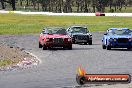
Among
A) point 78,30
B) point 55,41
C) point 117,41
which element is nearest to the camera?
point 117,41

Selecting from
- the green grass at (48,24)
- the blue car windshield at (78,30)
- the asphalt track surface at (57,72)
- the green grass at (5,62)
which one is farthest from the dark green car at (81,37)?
the green grass at (48,24)

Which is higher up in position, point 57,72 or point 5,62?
point 57,72

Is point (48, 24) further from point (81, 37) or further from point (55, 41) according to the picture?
point (55, 41)

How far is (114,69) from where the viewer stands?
57.4ft

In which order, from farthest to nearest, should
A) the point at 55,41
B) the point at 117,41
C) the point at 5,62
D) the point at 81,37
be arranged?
the point at 81,37
the point at 55,41
the point at 117,41
the point at 5,62

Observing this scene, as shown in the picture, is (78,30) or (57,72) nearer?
(57,72)

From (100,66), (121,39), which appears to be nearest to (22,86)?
(100,66)

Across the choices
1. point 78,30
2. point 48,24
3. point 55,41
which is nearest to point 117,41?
point 55,41

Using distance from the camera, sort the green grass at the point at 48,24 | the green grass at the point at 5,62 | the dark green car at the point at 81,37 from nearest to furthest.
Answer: the green grass at the point at 5,62 < the dark green car at the point at 81,37 < the green grass at the point at 48,24

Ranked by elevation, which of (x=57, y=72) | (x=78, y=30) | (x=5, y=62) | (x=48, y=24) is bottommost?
(x=48, y=24)

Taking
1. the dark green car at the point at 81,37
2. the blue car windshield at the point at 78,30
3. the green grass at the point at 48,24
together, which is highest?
the blue car windshield at the point at 78,30

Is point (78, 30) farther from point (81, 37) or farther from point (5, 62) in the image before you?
point (5, 62)

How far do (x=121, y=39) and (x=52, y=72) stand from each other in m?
12.7

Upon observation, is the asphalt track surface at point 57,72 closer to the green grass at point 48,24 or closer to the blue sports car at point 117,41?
the blue sports car at point 117,41
